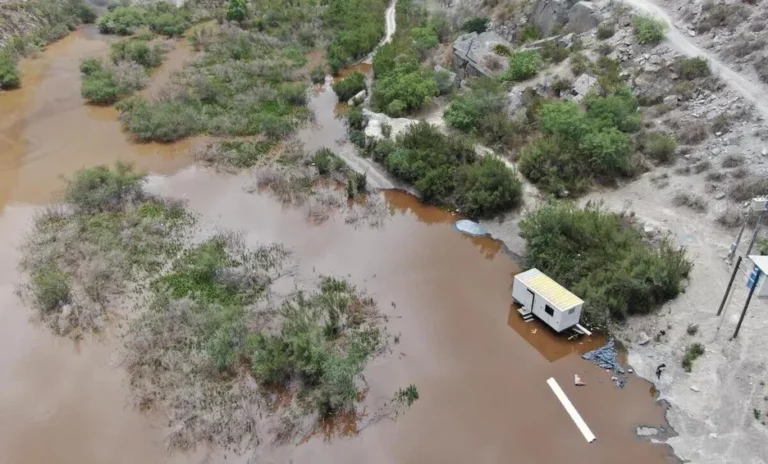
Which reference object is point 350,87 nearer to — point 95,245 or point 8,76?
point 95,245

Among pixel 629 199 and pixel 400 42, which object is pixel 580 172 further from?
pixel 400 42

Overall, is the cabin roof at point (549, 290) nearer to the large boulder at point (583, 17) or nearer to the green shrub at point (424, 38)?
the large boulder at point (583, 17)

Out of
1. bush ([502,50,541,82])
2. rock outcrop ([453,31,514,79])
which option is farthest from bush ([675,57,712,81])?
rock outcrop ([453,31,514,79])

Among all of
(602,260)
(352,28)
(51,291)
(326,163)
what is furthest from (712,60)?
(51,291)

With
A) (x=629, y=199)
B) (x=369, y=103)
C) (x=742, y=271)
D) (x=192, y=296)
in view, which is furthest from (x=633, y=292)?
(x=369, y=103)

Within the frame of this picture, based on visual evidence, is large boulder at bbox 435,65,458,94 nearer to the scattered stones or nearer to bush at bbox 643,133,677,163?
bush at bbox 643,133,677,163
